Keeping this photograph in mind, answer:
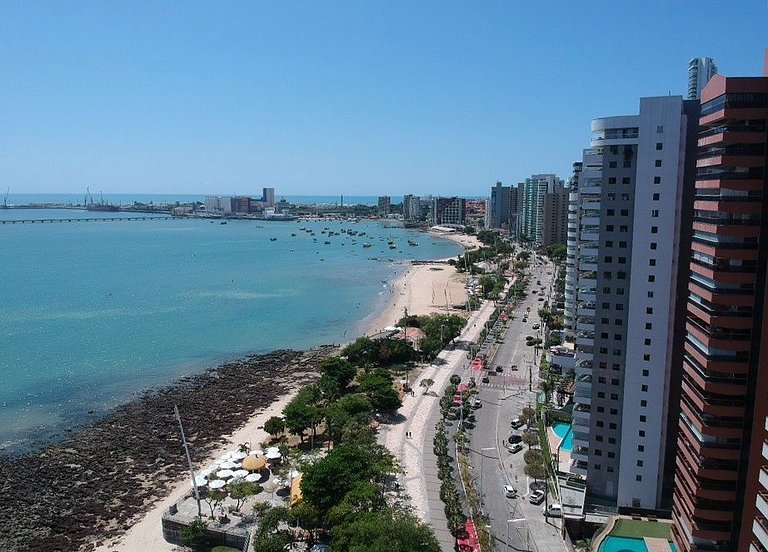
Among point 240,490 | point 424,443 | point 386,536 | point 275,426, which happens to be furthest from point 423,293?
point 386,536

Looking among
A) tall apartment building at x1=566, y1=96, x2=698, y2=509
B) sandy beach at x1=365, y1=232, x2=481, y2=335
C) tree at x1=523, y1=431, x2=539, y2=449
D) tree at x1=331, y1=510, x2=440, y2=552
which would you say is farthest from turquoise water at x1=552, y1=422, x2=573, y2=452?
sandy beach at x1=365, y1=232, x2=481, y2=335

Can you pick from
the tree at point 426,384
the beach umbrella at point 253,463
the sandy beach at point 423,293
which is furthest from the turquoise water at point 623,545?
the sandy beach at point 423,293

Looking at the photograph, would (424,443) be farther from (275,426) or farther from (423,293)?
(423,293)

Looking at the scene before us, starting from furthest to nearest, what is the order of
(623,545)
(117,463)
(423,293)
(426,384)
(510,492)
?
(423,293), (426,384), (117,463), (510,492), (623,545)

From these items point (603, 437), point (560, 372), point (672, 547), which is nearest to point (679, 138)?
point (603, 437)

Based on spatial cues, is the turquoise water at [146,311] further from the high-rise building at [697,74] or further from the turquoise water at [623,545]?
the high-rise building at [697,74]

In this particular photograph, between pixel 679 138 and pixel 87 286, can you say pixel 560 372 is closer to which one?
pixel 679 138
